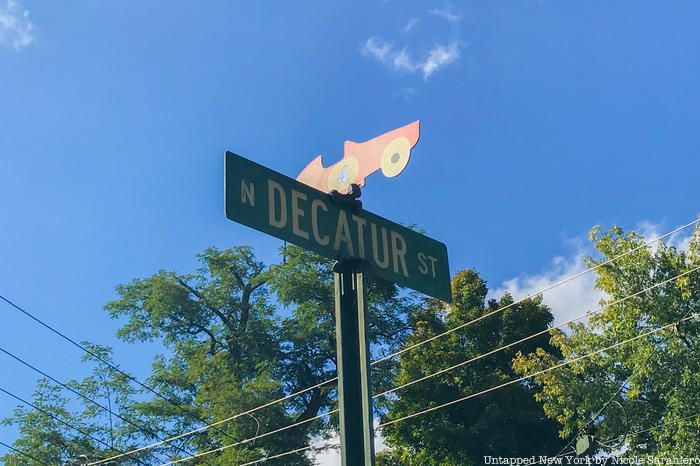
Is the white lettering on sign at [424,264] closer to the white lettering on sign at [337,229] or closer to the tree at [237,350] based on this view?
the white lettering on sign at [337,229]

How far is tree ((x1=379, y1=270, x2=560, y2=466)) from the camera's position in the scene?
76.9 feet

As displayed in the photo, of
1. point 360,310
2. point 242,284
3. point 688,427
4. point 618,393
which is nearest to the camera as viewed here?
point 360,310

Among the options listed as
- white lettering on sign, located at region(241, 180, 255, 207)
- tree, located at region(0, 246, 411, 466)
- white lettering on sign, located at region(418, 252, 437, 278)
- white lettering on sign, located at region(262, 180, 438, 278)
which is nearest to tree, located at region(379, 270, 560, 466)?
tree, located at region(0, 246, 411, 466)

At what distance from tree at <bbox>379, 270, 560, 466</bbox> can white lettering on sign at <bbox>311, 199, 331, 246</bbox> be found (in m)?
19.8

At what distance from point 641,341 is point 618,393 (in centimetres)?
156

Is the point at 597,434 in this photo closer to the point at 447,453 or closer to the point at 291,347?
the point at 447,453

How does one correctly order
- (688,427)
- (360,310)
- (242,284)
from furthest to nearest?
(242,284)
(688,427)
(360,310)

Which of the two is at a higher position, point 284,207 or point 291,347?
point 291,347

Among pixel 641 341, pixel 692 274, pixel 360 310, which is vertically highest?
pixel 692 274

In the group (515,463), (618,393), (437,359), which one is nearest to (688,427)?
(618,393)

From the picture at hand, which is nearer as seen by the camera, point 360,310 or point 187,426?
point 360,310

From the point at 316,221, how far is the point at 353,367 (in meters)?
0.74

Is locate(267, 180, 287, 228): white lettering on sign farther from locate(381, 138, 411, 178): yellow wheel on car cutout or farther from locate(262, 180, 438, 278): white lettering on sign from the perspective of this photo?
locate(381, 138, 411, 178): yellow wheel on car cutout

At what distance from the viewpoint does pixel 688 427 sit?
18094mm
